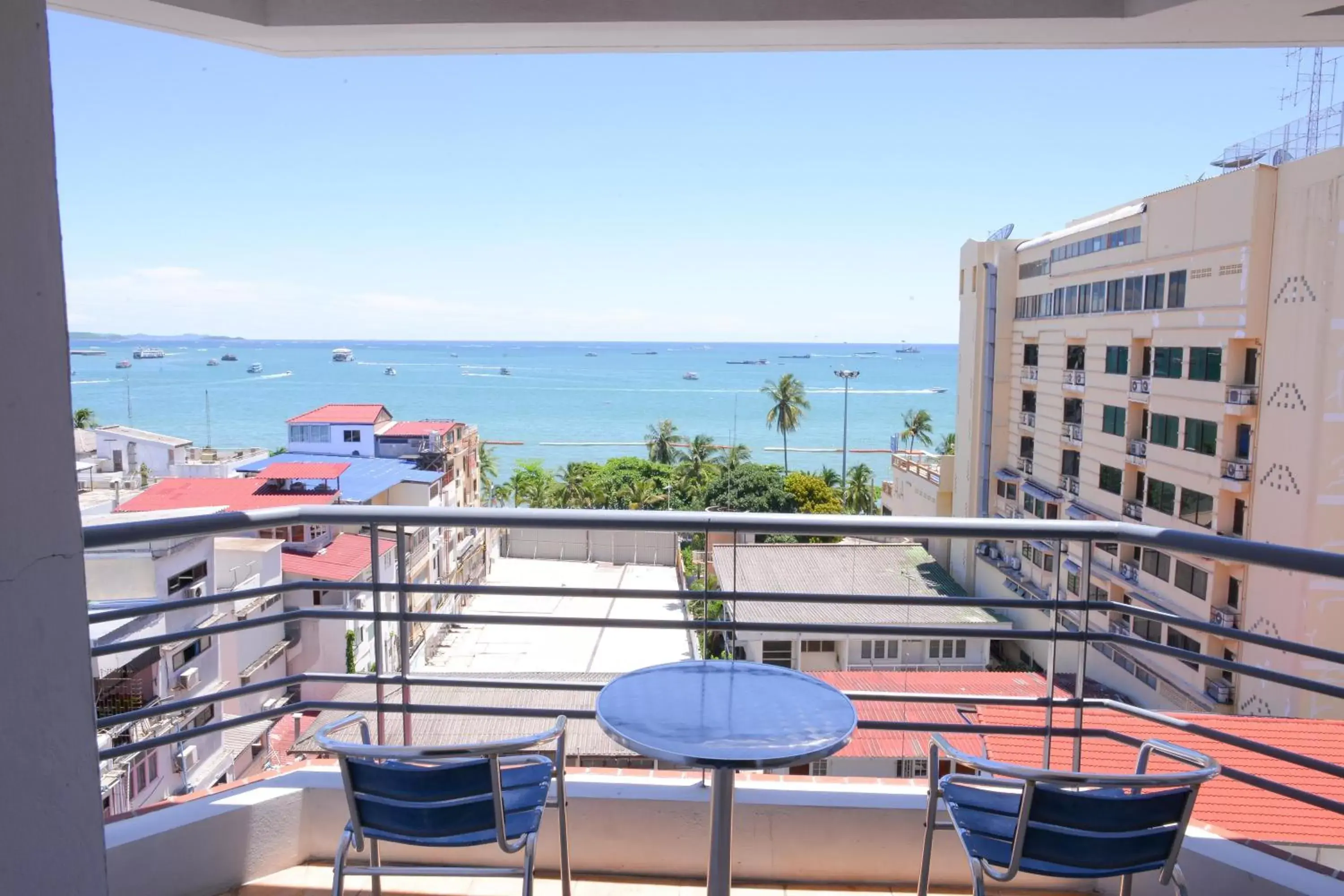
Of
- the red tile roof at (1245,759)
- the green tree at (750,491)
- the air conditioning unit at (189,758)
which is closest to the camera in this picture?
the red tile roof at (1245,759)

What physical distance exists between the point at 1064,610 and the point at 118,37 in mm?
4309

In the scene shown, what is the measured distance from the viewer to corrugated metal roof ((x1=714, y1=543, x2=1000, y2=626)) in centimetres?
2641

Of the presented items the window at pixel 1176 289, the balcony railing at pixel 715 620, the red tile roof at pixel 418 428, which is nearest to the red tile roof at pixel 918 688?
the balcony railing at pixel 715 620

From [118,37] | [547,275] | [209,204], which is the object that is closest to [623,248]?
[547,275]

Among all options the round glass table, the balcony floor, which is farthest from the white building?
the round glass table

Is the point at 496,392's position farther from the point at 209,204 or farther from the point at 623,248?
the point at 209,204

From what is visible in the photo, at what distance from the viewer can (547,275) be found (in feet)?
392

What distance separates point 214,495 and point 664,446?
143ft

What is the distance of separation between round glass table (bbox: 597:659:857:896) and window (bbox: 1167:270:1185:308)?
24746 mm

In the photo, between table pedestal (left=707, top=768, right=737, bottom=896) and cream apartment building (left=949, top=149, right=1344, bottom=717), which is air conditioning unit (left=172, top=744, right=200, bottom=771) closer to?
table pedestal (left=707, top=768, right=737, bottom=896)

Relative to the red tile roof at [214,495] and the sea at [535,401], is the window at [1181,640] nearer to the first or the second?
the red tile roof at [214,495]

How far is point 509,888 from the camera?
2512mm

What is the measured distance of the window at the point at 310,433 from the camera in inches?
1678

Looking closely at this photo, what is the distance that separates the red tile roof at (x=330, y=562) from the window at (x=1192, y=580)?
72.8ft
